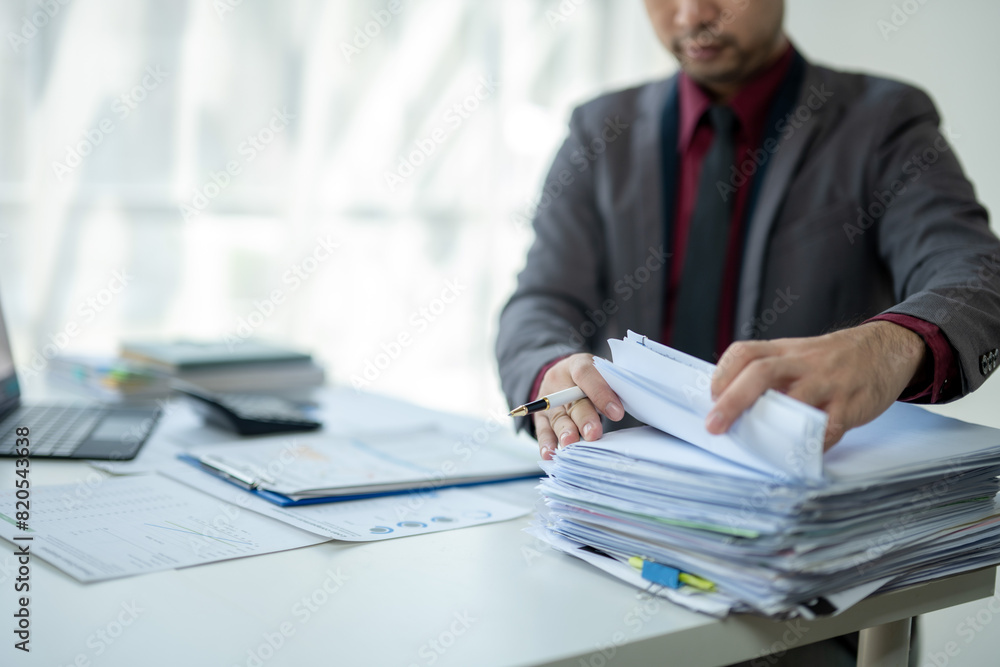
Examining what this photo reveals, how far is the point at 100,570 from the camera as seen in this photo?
72 centimetres

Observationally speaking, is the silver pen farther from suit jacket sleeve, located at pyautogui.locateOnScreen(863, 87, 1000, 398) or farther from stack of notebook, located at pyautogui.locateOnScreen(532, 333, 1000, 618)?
suit jacket sleeve, located at pyautogui.locateOnScreen(863, 87, 1000, 398)

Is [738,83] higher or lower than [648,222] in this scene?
higher

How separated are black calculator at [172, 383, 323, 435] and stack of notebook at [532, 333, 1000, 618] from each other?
22.3 inches

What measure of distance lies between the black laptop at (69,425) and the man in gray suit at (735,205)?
525mm

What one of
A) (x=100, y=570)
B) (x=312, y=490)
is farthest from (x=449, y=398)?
(x=100, y=570)

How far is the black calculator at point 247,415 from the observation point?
1.25 metres

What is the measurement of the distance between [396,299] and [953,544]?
2.50 meters

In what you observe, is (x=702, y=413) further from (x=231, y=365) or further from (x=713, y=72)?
(x=231, y=365)

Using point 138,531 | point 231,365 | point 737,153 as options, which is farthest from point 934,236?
point 231,365

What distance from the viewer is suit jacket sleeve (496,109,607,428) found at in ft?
3.98

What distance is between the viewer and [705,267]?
56.3 inches

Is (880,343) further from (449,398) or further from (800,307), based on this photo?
(449,398)

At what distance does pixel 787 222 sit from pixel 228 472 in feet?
3.09

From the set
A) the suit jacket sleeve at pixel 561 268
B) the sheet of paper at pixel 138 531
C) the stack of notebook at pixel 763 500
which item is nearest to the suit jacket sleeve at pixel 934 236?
the stack of notebook at pixel 763 500
